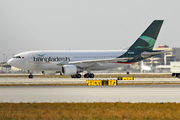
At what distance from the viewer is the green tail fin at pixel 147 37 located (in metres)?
57.7

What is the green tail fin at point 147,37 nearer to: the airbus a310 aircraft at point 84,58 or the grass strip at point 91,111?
the airbus a310 aircraft at point 84,58

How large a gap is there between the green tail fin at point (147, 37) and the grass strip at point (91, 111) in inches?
1569

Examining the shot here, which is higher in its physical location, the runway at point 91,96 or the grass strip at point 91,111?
the grass strip at point 91,111

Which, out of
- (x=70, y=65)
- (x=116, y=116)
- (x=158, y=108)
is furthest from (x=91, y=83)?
(x=116, y=116)

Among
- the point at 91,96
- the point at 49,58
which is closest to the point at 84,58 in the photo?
the point at 49,58

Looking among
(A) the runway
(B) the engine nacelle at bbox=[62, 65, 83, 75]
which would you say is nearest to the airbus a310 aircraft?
(B) the engine nacelle at bbox=[62, 65, 83, 75]

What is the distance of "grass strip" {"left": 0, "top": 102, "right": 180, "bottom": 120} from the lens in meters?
14.4

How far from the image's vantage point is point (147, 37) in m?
57.8

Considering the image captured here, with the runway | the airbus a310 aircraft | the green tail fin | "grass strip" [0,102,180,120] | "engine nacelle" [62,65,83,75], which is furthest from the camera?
the green tail fin

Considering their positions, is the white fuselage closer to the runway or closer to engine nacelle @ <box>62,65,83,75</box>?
engine nacelle @ <box>62,65,83,75</box>

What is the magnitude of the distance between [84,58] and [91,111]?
132ft

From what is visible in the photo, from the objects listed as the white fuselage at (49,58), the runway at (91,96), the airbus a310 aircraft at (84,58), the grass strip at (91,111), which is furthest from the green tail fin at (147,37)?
the grass strip at (91,111)

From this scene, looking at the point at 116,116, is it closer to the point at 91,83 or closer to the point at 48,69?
the point at 91,83

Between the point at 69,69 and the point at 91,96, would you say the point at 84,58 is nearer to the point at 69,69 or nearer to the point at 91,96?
the point at 69,69
